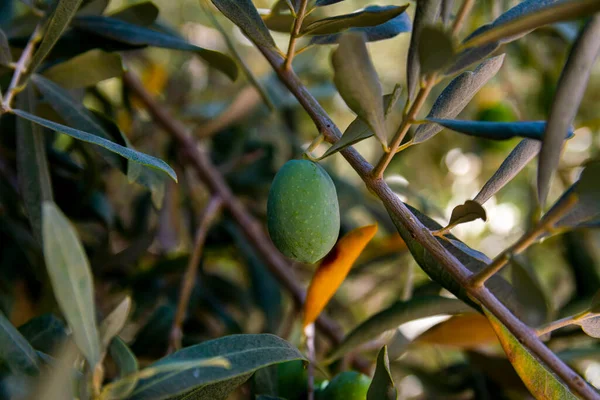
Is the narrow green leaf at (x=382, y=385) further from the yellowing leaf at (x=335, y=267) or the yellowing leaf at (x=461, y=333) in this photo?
the yellowing leaf at (x=461, y=333)

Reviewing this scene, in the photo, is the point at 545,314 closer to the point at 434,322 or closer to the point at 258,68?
the point at 434,322

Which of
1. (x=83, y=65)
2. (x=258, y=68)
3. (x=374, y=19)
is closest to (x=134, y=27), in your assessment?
(x=83, y=65)

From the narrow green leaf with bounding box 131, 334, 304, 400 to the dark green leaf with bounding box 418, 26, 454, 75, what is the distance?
0.96 ft

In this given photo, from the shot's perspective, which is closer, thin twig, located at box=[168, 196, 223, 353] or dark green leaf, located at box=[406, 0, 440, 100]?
dark green leaf, located at box=[406, 0, 440, 100]

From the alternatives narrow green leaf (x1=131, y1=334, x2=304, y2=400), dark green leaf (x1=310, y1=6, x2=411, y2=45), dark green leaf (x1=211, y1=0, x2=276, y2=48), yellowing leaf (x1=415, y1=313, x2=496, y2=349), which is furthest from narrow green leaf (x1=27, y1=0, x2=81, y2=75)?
yellowing leaf (x1=415, y1=313, x2=496, y2=349)

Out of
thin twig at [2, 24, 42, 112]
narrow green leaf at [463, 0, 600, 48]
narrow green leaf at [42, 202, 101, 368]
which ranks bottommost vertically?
narrow green leaf at [42, 202, 101, 368]

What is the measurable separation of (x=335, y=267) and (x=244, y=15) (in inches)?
13.2

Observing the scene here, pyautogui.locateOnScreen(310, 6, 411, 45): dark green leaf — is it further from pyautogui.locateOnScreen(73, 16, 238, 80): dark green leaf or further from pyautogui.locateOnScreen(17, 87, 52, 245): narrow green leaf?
pyautogui.locateOnScreen(17, 87, 52, 245): narrow green leaf

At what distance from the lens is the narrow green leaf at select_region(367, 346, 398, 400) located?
0.58 meters

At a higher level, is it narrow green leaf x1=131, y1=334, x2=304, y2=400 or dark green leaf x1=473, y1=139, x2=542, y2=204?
dark green leaf x1=473, y1=139, x2=542, y2=204

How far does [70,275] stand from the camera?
400 millimetres

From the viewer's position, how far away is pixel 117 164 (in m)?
0.70

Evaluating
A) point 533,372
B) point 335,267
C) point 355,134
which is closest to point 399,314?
point 335,267

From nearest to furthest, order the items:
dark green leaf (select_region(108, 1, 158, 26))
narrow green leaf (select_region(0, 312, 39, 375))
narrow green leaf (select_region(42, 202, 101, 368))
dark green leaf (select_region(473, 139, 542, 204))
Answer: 1. narrow green leaf (select_region(42, 202, 101, 368))
2. narrow green leaf (select_region(0, 312, 39, 375))
3. dark green leaf (select_region(473, 139, 542, 204))
4. dark green leaf (select_region(108, 1, 158, 26))
